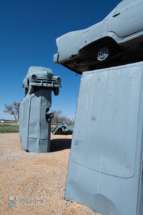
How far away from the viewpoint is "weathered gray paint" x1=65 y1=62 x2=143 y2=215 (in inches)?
76.1

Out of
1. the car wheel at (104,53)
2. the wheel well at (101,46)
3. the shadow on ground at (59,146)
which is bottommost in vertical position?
the shadow on ground at (59,146)

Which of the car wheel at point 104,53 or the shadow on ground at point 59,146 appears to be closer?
the car wheel at point 104,53

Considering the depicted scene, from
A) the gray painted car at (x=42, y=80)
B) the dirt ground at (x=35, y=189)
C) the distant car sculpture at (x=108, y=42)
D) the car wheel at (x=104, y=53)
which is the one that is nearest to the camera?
the distant car sculpture at (x=108, y=42)

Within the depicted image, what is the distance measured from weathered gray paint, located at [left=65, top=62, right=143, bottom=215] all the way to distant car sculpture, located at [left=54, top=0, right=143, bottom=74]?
0.41 metres

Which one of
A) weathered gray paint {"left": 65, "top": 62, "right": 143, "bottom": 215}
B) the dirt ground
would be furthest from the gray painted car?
weathered gray paint {"left": 65, "top": 62, "right": 143, "bottom": 215}

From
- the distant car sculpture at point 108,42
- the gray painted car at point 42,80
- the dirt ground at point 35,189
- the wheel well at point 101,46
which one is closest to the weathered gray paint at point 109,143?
the dirt ground at point 35,189

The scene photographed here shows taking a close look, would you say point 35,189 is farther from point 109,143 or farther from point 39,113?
point 39,113

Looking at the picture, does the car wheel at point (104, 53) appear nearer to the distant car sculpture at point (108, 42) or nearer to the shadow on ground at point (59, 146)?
the distant car sculpture at point (108, 42)

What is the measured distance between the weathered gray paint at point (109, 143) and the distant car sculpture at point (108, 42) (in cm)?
41

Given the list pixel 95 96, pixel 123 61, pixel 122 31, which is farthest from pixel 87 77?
pixel 122 31

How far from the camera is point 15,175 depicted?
3854 mm

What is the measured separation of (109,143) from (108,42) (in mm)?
1813

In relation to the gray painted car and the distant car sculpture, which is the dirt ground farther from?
the gray painted car

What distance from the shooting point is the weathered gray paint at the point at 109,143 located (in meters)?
1.93
